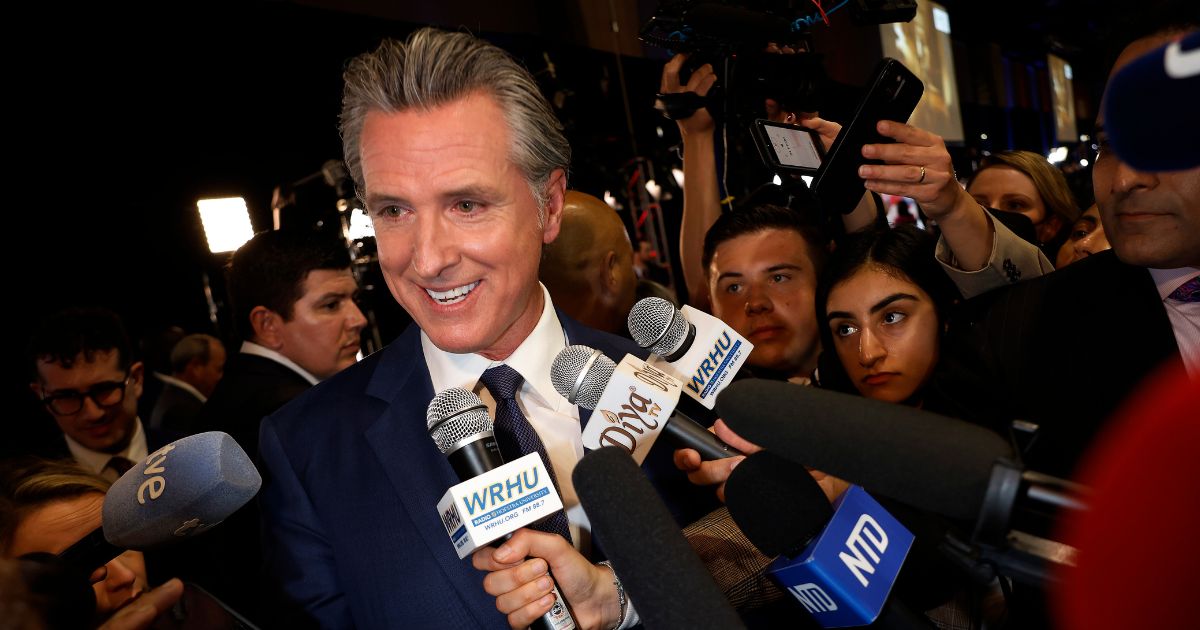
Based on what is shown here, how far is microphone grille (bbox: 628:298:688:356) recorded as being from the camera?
1161 mm

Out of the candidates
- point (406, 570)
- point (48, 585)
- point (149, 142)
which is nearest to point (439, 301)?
point (406, 570)

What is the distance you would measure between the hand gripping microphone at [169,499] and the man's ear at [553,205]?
66 cm

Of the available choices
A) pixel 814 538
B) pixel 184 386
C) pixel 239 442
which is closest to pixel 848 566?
pixel 814 538

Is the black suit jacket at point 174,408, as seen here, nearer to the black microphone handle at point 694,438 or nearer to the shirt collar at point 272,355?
the shirt collar at point 272,355

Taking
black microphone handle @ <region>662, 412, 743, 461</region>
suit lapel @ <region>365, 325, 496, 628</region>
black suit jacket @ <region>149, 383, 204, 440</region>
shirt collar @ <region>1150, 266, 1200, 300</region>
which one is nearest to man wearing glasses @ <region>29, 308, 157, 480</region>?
black suit jacket @ <region>149, 383, 204, 440</region>

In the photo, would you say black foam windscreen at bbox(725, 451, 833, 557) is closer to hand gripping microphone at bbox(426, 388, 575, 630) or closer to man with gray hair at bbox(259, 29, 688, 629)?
hand gripping microphone at bbox(426, 388, 575, 630)

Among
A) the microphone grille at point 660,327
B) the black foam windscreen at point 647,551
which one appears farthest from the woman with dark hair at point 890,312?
the black foam windscreen at point 647,551

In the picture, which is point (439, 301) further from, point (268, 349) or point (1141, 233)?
point (268, 349)

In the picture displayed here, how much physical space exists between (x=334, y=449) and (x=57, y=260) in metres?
4.49

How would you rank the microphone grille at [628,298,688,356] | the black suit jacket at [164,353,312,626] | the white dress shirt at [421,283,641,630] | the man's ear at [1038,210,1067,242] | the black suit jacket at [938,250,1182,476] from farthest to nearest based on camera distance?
the man's ear at [1038,210,1067,242], the black suit jacket at [164,353,312,626], the white dress shirt at [421,283,641,630], the black suit jacket at [938,250,1182,476], the microphone grille at [628,298,688,356]

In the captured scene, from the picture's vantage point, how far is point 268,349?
306cm

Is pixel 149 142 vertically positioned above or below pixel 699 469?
above

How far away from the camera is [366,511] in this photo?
4.30ft

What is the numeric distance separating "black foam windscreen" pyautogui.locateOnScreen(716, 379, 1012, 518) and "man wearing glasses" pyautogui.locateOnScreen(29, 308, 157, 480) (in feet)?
10.2
